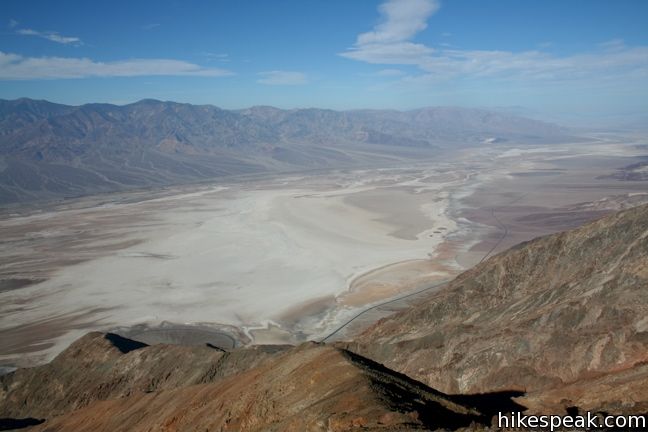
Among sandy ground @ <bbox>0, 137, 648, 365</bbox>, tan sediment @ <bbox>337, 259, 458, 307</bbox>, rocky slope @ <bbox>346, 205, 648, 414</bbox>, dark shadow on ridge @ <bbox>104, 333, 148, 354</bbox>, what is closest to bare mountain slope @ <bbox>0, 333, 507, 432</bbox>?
dark shadow on ridge @ <bbox>104, 333, 148, 354</bbox>

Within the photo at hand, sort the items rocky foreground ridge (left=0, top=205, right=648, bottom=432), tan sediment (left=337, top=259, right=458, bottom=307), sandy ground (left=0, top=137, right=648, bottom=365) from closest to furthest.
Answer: rocky foreground ridge (left=0, top=205, right=648, bottom=432)
sandy ground (left=0, top=137, right=648, bottom=365)
tan sediment (left=337, top=259, right=458, bottom=307)

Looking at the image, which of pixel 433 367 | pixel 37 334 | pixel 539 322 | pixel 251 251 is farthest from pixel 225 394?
pixel 251 251

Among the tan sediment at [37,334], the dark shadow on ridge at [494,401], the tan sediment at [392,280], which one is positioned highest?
the dark shadow on ridge at [494,401]

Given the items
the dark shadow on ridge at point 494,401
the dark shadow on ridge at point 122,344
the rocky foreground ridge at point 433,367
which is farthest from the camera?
the dark shadow on ridge at point 122,344

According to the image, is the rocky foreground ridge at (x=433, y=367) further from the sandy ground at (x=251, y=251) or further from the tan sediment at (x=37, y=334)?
the sandy ground at (x=251, y=251)

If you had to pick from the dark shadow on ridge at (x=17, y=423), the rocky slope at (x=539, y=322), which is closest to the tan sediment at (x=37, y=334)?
the dark shadow on ridge at (x=17, y=423)

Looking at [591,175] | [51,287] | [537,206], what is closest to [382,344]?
[51,287]

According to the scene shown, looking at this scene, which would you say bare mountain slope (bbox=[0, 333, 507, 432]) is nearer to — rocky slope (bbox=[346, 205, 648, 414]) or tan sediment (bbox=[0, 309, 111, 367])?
rocky slope (bbox=[346, 205, 648, 414])
